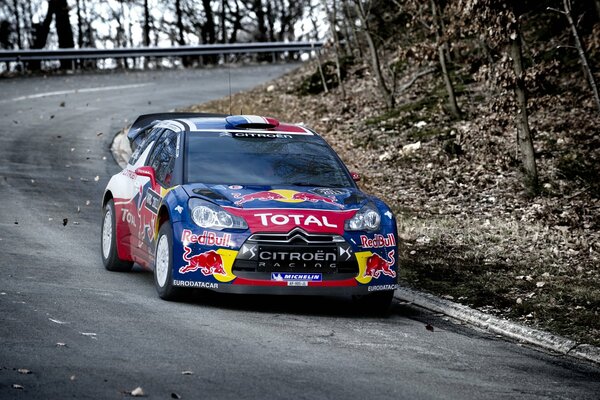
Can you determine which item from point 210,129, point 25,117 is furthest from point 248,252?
point 25,117

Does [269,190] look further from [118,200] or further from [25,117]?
[25,117]

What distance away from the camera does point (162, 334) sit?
7430 millimetres

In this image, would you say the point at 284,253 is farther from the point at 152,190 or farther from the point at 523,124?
the point at 523,124

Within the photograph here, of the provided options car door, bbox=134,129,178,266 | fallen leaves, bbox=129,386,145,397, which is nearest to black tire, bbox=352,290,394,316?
car door, bbox=134,129,178,266

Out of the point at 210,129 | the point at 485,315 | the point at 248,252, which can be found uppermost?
the point at 210,129

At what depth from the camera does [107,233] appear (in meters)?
11.1

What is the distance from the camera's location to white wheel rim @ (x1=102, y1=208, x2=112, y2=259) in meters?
10.9

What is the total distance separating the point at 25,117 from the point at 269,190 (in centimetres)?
1715

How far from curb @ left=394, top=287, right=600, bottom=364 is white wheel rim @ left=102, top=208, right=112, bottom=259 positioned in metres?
2.98

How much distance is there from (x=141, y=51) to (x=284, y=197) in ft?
96.0

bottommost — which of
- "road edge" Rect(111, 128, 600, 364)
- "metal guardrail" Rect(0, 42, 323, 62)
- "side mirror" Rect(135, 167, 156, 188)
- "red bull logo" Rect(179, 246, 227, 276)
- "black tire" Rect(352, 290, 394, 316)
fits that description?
"road edge" Rect(111, 128, 600, 364)

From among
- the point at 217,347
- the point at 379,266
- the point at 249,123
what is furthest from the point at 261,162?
the point at 217,347

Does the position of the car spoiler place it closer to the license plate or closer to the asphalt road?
the asphalt road

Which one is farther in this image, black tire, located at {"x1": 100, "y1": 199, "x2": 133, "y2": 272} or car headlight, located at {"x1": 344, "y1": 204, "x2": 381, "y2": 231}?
black tire, located at {"x1": 100, "y1": 199, "x2": 133, "y2": 272}
